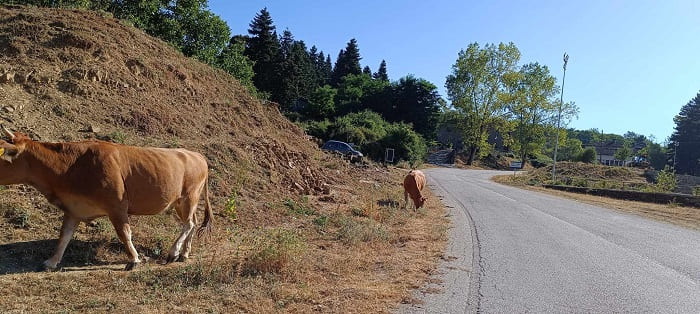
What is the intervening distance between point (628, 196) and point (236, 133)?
21.1 metres

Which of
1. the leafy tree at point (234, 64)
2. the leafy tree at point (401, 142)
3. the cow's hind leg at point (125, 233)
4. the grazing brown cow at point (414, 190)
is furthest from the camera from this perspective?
the leafy tree at point (401, 142)

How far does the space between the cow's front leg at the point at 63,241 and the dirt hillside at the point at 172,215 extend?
190 mm

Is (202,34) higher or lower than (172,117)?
higher

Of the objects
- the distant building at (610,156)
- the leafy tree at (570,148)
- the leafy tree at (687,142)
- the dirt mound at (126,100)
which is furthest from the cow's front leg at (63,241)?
the leafy tree at (570,148)

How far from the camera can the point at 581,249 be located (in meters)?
9.60

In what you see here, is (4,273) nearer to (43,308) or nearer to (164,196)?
(43,308)

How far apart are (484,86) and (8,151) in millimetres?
56575

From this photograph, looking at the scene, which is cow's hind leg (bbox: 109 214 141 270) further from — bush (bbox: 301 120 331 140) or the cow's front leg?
bush (bbox: 301 120 331 140)

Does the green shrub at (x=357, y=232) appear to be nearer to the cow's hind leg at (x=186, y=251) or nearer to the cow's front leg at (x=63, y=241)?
the cow's hind leg at (x=186, y=251)

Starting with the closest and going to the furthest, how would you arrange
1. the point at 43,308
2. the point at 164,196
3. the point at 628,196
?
the point at 43,308 → the point at 164,196 → the point at 628,196

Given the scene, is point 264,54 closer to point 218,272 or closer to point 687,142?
point 218,272

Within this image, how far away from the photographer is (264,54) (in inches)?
2094

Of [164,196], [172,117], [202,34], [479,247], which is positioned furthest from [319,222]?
[202,34]

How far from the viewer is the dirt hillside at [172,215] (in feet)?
17.2
